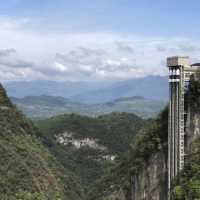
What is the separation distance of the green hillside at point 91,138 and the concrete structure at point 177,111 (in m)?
90.5

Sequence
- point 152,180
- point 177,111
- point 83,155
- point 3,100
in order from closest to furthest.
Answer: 1. point 177,111
2. point 152,180
3. point 3,100
4. point 83,155

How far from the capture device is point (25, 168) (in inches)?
3435

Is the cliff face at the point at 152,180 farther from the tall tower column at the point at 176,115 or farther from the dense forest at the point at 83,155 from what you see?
the tall tower column at the point at 176,115

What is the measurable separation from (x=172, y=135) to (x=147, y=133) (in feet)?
38.8

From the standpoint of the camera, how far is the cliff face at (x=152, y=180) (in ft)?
161

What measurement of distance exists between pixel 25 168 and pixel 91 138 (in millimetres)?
75402

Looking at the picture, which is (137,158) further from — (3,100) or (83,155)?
(83,155)

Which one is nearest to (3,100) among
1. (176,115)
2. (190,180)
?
(176,115)

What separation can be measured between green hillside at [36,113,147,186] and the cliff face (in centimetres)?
8150

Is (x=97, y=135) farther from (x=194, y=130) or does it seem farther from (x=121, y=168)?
(x=194, y=130)

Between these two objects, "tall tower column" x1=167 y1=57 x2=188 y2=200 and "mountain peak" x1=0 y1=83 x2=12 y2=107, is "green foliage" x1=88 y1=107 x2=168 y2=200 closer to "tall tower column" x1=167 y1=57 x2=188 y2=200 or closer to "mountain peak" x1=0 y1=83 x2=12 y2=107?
"tall tower column" x1=167 y1=57 x2=188 y2=200

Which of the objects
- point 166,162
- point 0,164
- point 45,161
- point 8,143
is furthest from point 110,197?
point 45,161

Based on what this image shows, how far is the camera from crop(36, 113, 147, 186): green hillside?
14700cm

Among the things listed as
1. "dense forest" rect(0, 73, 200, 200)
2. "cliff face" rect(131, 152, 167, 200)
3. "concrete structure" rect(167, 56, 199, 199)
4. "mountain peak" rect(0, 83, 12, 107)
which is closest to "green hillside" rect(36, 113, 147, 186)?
"dense forest" rect(0, 73, 200, 200)
